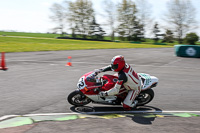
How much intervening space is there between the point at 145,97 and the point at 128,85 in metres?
1.04

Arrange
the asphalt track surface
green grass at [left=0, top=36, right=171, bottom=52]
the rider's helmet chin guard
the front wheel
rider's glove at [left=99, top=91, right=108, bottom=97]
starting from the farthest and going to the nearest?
green grass at [left=0, top=36, right=171, bottom=52], the front wheel, rider's glove at [left=99, top=91, right=108, bottom=97], the rider's helmet chin guard, the asphalt track surface

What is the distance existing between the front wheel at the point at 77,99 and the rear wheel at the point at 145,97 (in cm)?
152

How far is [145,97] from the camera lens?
7.27 metres

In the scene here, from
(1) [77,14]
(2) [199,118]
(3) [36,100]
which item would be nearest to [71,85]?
(3) [36,100]

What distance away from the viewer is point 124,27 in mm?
89812

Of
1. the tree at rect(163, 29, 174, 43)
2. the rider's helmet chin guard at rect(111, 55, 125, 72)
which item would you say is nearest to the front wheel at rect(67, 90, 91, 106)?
the rider's helmet chin guard at rect(111, 55, 125, 72)

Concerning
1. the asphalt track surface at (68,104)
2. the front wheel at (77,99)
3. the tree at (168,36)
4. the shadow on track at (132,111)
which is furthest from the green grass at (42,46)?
the tree at (168,36)

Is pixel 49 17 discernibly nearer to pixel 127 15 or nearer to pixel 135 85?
pixel 127 15

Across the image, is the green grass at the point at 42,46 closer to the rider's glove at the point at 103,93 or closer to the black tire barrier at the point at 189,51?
the black tire barrier at the point at 189,51

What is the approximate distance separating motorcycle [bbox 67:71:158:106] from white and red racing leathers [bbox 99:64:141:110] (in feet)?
0.70

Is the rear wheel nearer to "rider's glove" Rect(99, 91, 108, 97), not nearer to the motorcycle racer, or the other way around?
the motorcycle racer

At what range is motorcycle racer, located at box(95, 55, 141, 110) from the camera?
6254mm

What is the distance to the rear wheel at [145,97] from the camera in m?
7.07

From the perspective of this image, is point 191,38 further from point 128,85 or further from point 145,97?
point 128,85
